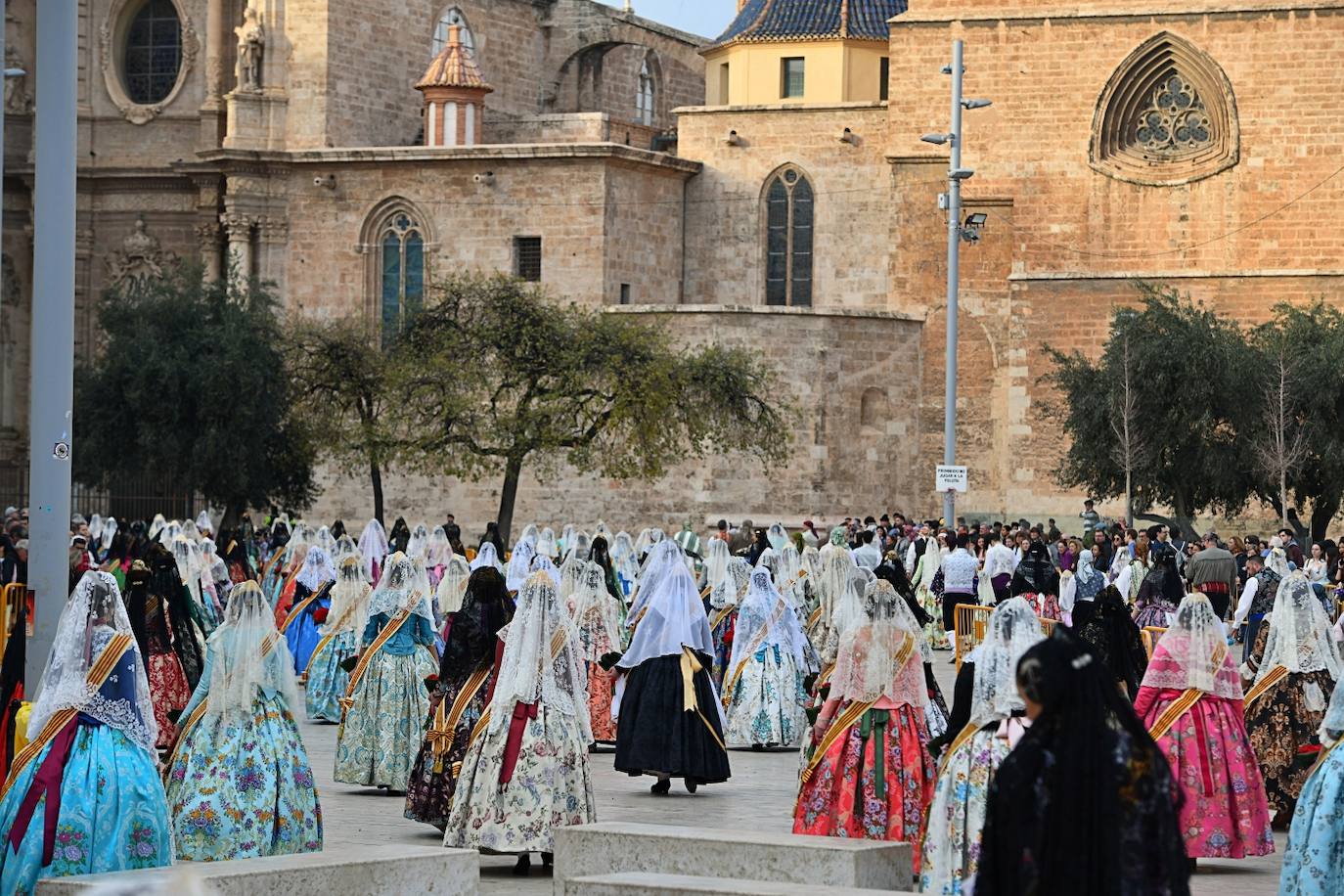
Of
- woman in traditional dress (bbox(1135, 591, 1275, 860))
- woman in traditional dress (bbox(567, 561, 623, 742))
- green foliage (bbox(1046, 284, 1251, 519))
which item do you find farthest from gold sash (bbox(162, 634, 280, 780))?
green foliage (bbox(1046, 284, 1251, 519))

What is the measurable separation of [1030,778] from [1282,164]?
1420 inches

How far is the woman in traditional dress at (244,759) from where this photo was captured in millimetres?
10500

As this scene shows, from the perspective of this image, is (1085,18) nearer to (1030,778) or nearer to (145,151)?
(145,151)

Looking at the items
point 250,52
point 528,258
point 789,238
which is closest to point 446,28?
point 250,52

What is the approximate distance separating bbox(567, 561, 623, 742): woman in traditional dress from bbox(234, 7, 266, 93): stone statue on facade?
1177 inches

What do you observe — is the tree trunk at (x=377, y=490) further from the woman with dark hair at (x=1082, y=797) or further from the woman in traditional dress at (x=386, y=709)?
the woman with dark hair at (x=1082, y=797)

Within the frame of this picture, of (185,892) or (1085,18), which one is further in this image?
(1085,18)

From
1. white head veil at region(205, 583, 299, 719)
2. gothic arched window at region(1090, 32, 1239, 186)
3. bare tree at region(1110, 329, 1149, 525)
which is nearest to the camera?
white head veil at region(205, 583, 299, 719)

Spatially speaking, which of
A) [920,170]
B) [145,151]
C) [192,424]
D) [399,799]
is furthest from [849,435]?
[399,799]

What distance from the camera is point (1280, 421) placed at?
3412cm

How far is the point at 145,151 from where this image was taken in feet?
158

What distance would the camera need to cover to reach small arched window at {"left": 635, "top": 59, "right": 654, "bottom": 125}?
53562mm

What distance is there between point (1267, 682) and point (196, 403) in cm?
2981

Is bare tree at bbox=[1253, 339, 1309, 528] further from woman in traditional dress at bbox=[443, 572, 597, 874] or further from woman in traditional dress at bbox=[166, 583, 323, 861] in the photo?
woman in traditional dress at bbox=[166, 583, 323, 861]
